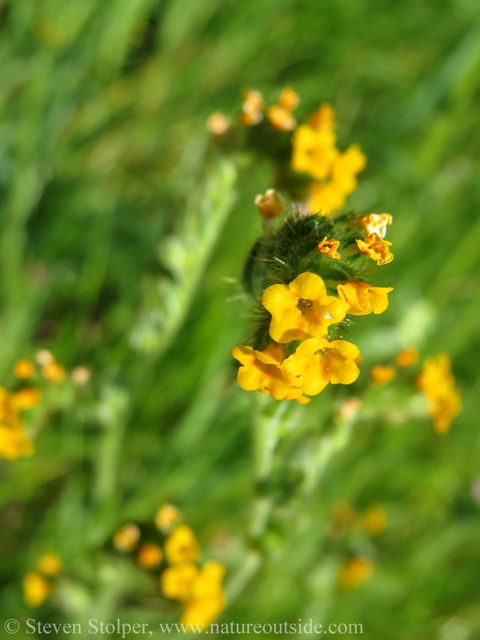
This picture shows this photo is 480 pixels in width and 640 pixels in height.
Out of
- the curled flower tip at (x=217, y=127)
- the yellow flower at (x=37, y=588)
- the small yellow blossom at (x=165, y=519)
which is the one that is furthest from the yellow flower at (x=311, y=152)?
the yellow flower at (x=37, y=588)

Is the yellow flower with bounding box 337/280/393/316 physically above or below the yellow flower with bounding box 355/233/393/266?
below

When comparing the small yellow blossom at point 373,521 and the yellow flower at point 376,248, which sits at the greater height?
the yellow flower at point 376,248

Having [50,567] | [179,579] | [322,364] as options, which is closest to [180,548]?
[179,579]

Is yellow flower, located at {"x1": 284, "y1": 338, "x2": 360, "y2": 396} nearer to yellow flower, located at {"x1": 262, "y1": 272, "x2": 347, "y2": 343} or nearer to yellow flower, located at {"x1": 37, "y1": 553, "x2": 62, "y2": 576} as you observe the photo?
yellow flower, located at {"x1": 262, "y1": 272, "x2": 347, "y2": 343}

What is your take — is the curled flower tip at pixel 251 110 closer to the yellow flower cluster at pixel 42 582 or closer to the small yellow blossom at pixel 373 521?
the yellow flower cluster at pixel 42 582

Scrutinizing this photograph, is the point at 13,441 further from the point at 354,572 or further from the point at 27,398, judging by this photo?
the point at 354,572

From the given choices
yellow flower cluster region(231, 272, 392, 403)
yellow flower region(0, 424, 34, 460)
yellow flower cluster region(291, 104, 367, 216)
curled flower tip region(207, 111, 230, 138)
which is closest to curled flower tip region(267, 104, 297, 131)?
yellow flower cluster region(291, 104, 367, 216)
